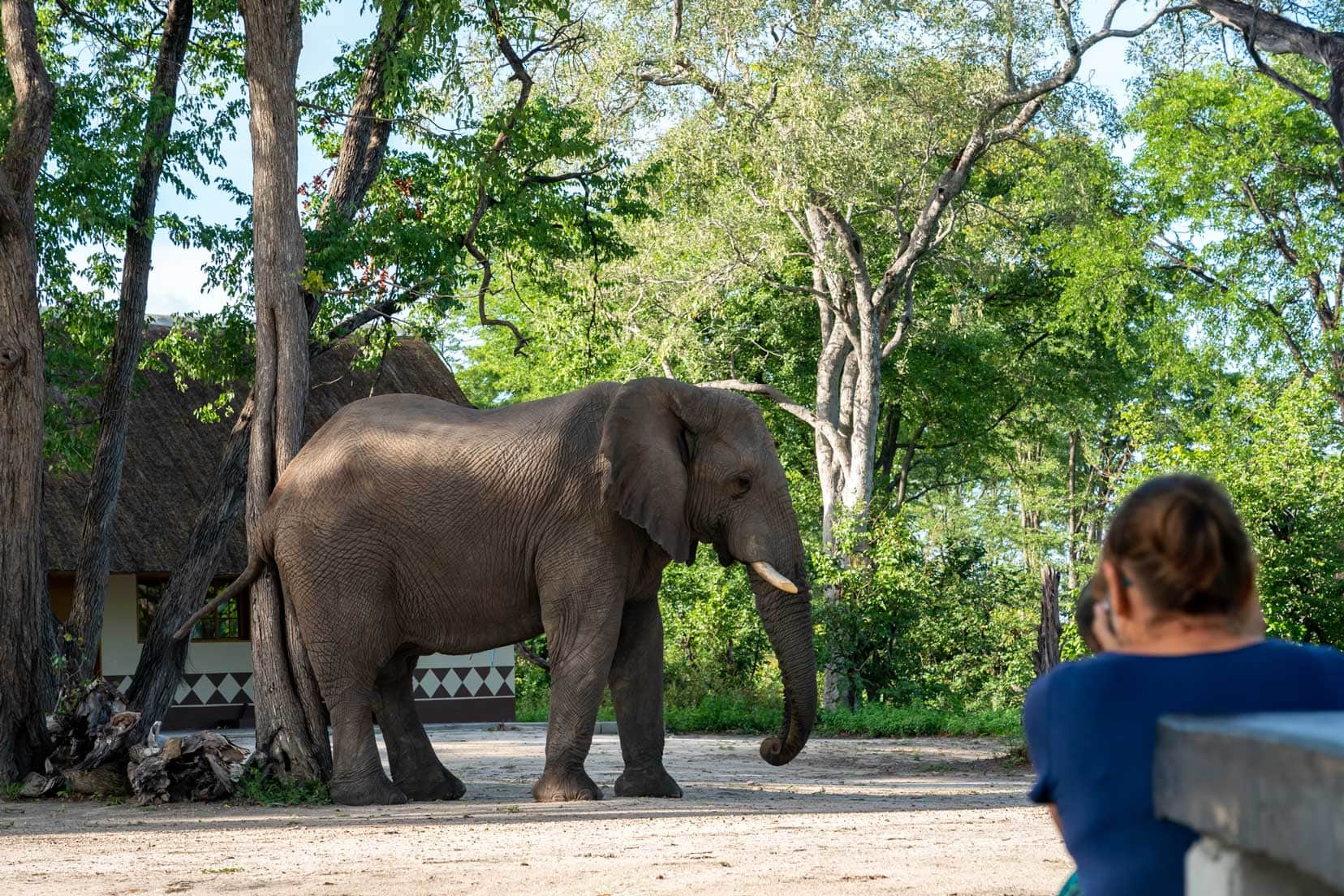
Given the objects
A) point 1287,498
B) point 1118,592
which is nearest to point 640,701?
point 1287,498

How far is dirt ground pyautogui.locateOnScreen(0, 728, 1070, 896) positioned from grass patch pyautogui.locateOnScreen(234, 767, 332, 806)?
15.1 inches

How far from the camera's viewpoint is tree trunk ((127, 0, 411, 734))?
16.0 metres

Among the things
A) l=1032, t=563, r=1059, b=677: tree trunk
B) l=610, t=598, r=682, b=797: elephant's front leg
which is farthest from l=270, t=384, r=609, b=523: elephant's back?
l=1032, t=563, r=1059, b=677: tree trunk

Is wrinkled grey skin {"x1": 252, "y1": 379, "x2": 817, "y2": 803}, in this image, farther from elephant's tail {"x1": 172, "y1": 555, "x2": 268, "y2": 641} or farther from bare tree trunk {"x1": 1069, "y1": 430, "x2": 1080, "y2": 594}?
bare tree trunk {"x1": 1069, "y1": 430, "x2": 1080, "y2": 594}

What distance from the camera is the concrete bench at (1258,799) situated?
183cm

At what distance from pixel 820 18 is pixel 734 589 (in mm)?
10108

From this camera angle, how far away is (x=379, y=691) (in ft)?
42.4

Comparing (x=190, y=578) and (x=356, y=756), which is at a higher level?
(x=190, y=578)

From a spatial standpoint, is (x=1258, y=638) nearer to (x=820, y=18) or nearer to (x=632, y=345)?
(x=820, y=18)

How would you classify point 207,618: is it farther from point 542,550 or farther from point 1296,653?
point 1296,653

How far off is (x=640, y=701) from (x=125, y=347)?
774cm

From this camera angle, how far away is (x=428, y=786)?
1283 cm

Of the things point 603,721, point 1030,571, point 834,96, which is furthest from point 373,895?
point 1030,571

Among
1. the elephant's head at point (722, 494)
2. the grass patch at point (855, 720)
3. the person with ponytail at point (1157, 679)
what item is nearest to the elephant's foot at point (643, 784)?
the elephant's head at point (722, 494)
